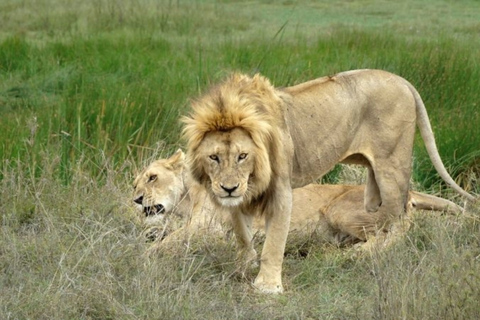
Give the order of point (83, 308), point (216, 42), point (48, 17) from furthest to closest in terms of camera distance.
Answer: point (48, 17) → point (216, 42) → point (83, 308)

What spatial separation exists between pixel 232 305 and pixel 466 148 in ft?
9.99

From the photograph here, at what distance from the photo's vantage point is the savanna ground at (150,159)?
414cm

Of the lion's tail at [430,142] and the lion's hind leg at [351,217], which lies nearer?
the lion's tail at [430,142]

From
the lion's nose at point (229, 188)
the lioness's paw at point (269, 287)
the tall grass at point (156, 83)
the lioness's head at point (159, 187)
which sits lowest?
the tall grass at point (156, 83)

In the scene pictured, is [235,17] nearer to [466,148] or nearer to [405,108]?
[466,148]

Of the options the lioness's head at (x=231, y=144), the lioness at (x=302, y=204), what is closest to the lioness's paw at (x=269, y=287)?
the lioness's head at (x=231, y=144)

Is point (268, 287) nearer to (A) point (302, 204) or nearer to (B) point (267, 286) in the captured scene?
(B) point (267, 286)

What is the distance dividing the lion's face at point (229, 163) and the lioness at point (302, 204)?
1014 mm

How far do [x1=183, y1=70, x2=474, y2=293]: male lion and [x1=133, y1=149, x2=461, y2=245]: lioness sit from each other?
0.23 m

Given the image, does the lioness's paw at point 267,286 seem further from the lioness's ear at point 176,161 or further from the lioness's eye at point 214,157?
the lioness's ear at point 176,161

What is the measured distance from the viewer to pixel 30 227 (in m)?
5.36

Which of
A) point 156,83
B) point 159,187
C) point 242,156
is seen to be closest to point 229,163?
point 242,156

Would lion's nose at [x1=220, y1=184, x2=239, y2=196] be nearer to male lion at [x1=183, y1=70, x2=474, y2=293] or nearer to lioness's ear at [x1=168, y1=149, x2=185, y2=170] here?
male lion at [x1=183, y1=70, x2=474, y2=293]

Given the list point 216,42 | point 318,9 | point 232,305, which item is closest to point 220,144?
point 232,305
